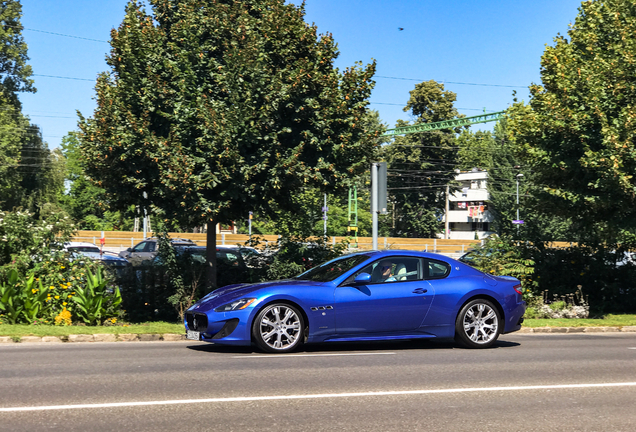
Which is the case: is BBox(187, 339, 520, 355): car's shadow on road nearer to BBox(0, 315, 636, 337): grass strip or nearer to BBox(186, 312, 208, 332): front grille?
BBox(186, 312, 208, 332): front grille

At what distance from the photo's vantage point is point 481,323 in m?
11.0

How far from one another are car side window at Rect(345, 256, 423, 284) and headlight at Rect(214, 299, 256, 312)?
167 centimetres

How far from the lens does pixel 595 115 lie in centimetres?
1781

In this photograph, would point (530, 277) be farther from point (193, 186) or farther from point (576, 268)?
point (193, 186)

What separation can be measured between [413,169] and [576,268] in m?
58.6

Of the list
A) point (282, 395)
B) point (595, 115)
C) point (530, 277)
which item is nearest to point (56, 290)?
point (282, 395)

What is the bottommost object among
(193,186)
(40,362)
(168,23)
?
(40,362)

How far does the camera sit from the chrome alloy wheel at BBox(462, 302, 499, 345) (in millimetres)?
10867

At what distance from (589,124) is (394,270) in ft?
32.8

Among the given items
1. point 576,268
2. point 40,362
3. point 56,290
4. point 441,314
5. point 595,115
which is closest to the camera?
point 40,362

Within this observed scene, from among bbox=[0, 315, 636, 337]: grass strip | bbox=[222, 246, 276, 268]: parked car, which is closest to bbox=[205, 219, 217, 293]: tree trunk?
bbox=[222, 246, 276, 268]: parked car

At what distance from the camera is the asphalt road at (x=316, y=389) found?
5.68m

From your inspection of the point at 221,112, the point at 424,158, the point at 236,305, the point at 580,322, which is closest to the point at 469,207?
the point at 424,158

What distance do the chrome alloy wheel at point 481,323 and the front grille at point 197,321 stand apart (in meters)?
3.97
